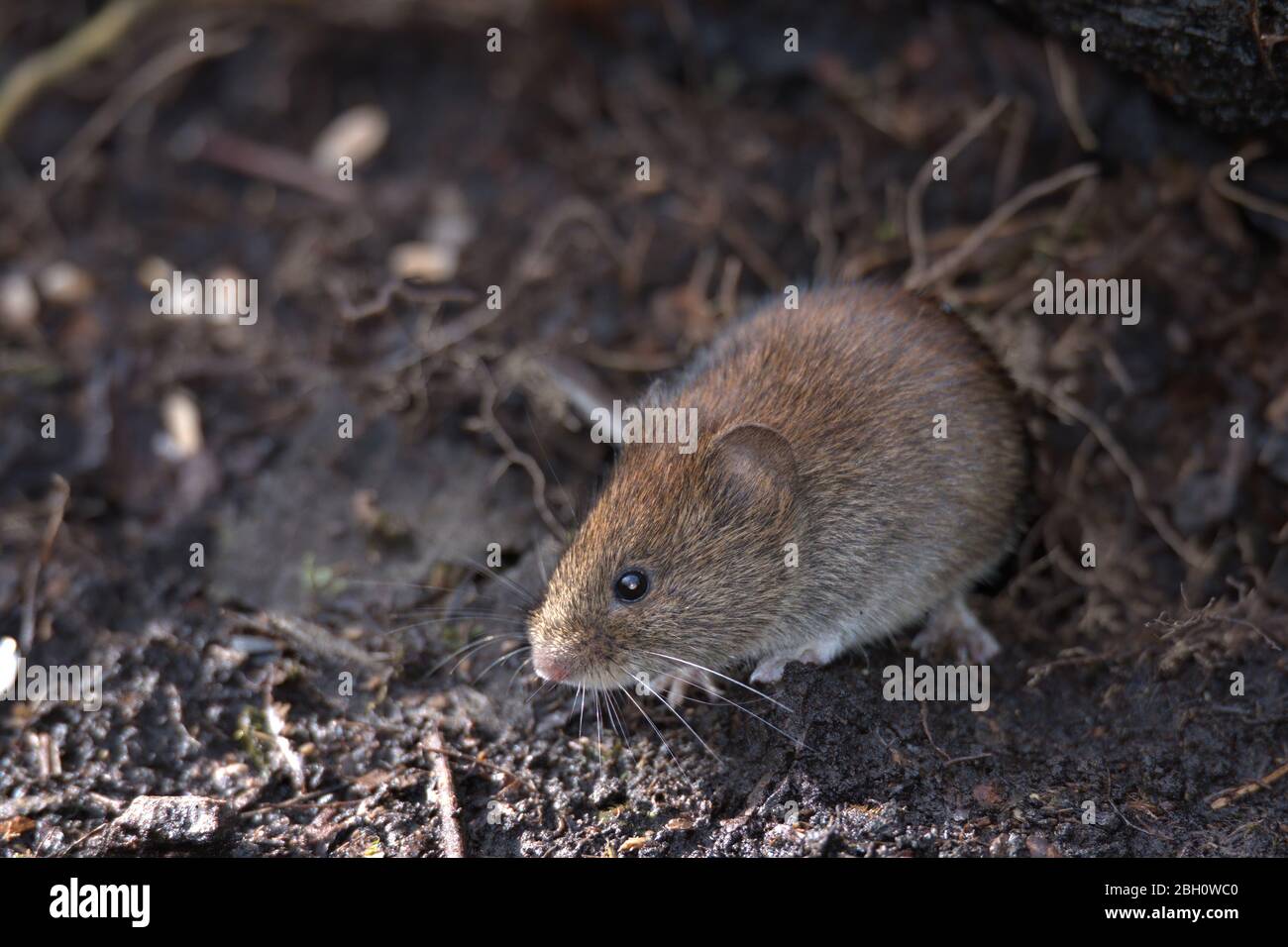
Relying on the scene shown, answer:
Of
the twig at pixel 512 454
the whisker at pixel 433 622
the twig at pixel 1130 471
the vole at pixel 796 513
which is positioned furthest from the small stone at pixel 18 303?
the twig at pixel 1130 471

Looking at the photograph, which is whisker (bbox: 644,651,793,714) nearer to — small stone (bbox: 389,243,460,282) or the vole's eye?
the vole's eye

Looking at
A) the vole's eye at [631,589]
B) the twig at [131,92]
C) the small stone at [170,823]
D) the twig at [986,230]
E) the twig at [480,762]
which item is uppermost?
the twig at [131,92]

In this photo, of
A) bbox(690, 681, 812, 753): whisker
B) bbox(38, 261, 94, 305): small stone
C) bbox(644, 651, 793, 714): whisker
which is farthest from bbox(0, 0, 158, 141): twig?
bbox(690, 681, 812, 753): whisker

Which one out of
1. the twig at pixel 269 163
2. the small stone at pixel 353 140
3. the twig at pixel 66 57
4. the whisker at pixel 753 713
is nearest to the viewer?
the whisker at pixel 753 713

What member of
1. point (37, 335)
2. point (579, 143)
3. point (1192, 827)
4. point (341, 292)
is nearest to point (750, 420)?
point (1192, 827)

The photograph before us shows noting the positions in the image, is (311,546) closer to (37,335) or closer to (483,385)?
(483,385)

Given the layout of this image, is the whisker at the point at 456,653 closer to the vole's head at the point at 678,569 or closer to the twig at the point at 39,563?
the vole's head at the point at 678,569

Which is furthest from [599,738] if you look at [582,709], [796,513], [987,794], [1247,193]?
[1247,193]
